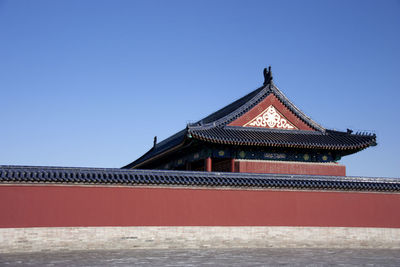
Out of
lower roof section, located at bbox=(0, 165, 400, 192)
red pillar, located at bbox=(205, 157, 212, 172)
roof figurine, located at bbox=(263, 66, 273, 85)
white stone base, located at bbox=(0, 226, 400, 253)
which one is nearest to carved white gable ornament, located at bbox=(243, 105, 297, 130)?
roof figurine, located at bbox=(263, 66, 273, 85)

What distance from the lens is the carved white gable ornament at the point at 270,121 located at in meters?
20.6

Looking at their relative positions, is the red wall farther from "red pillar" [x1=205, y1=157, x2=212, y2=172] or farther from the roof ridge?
the roof ridge

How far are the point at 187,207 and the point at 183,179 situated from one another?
967 millimetres

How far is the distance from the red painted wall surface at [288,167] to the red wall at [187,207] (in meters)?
3.40

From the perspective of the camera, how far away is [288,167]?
1980 cm

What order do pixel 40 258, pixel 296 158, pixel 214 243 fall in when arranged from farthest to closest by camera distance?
pixel 296 158 < pixel 214 243 < pixel 40 258

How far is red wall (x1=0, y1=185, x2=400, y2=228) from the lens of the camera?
13430 millimetres

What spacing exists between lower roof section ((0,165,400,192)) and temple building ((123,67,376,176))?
3.13m

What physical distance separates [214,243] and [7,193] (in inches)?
270

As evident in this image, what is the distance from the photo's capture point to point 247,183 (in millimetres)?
15484

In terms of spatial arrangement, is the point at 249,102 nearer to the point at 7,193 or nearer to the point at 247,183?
the point at 247,183

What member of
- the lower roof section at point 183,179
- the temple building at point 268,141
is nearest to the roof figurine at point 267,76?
the temple building at point 268,141

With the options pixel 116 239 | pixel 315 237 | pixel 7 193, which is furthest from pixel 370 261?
pixel 7 193

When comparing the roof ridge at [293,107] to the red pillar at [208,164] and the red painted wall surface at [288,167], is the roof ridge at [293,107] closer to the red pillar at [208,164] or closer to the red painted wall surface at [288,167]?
the red painted wall surface at [288,167]
